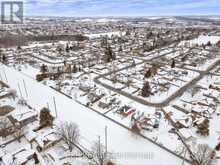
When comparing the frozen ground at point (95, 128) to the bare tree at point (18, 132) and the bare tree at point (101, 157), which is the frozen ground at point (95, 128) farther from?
the bare tree at point (18, 132)

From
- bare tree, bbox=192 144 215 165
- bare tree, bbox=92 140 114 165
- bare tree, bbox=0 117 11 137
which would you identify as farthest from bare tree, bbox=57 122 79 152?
bare tree, bbox=192 144 215 165

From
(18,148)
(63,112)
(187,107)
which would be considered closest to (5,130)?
(18,148)

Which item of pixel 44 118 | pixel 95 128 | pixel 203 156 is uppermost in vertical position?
pixel 44 118

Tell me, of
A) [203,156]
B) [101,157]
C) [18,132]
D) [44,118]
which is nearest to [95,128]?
[101,157]

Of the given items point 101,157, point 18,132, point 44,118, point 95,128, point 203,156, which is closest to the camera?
point 203,156

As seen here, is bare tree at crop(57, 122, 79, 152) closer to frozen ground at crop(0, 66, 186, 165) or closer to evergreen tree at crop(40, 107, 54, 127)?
frozen ground at crop(0, 66, 186, 165)

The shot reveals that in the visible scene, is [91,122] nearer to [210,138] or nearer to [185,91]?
[210,138]

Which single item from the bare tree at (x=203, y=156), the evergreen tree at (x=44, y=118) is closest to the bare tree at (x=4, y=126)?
the evergreen tree at (x=44, y=118)

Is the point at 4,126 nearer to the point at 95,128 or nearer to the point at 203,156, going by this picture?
the point at 95,128
